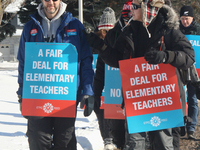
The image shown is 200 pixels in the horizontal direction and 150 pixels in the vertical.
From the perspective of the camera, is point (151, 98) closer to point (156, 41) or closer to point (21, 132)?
point (156, 41)

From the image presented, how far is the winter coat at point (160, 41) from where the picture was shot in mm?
2908

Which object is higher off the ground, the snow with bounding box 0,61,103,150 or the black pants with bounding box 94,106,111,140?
the black pants with bounding box 94,106,111,140

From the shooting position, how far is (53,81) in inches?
123

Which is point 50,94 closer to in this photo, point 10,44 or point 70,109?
point 70,109

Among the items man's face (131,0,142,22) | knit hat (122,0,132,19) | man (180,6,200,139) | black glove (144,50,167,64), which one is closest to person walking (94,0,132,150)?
knit hat (122,0,132,19)

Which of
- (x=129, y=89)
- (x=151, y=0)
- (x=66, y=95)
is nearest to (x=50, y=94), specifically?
(x=66, y=95)

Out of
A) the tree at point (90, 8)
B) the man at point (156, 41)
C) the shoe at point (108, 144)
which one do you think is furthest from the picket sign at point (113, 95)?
the tree at point (90, 8)

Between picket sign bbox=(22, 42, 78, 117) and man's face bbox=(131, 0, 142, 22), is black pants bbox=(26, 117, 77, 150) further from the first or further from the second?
man's face bbox=(131, 0, 142, 22)

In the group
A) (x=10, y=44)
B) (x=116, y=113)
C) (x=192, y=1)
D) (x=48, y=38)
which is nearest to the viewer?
(x=48, y=38)

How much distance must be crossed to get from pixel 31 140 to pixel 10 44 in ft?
155

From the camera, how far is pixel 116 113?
4.37 m

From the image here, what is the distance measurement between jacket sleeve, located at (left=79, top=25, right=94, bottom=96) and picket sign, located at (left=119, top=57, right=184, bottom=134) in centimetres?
37

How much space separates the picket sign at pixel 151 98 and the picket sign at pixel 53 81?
0.56 meters

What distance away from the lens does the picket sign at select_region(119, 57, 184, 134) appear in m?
3.00
